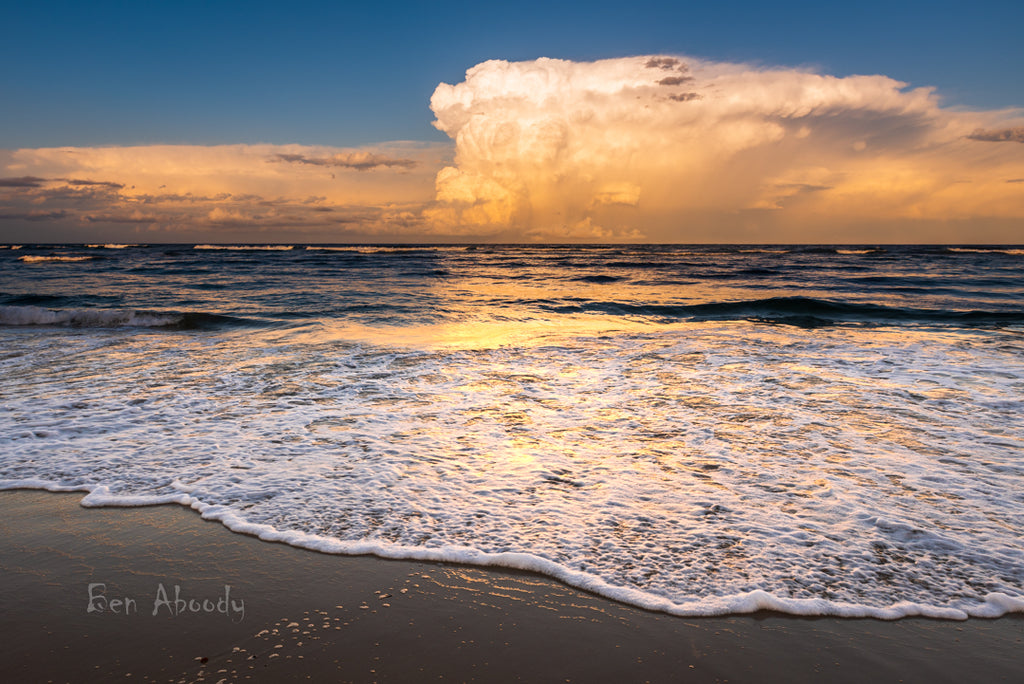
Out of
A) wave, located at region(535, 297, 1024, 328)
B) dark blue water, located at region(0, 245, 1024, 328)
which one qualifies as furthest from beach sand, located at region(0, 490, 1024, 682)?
wave, located at region(535, 297, 1024, 328)

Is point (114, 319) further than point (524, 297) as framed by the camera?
No

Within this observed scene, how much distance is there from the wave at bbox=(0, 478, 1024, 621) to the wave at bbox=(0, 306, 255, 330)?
10.1m

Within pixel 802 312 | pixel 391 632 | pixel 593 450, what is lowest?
pixel 391 632

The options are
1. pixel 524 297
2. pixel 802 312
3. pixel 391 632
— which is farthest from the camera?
pixel 524 297

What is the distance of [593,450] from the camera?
14.8ft

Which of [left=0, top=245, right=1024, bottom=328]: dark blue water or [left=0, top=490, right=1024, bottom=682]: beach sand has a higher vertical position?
[left=0, top=245, right=1024, bottom=328]: dark blue water

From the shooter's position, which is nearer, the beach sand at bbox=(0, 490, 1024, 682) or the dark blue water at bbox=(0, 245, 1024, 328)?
the beach sand at bbox=(0, 490, 1024, 682)

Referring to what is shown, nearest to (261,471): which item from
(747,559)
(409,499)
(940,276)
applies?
(409,499)

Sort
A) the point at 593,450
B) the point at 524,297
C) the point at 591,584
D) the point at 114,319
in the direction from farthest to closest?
the point at 524,297 → the point at 114,319 → the point at 593,450 → the point at 591,584

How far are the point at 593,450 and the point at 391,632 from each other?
241 cm

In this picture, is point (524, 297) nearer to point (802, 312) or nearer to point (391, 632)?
point (802, 312)

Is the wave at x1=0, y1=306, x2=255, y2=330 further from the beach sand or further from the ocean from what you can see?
the beach sand

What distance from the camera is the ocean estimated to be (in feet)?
9.75

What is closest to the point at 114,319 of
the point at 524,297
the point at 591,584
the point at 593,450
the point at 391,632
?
the point at 524,297
